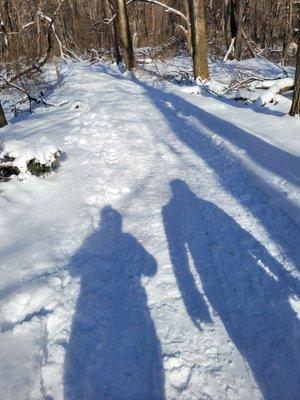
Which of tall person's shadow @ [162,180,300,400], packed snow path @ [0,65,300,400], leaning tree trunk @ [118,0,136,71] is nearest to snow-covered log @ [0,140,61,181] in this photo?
packed snow path @ [0,65,300,400]

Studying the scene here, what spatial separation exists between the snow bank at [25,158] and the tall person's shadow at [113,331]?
8.10 ft

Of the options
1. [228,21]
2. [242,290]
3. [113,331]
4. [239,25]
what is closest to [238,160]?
[242,290]

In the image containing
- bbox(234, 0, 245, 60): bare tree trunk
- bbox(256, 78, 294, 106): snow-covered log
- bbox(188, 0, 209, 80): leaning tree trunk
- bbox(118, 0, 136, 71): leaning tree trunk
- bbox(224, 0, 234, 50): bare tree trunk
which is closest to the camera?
bbox(256, 78, 294, 106): snow-covered log

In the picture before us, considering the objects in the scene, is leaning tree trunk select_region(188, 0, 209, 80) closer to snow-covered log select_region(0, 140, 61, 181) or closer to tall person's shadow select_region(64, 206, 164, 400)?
snow-covered log select_region(0, 140, 61, 181)

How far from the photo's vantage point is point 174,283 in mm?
4113

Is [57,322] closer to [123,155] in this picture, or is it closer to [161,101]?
[123,155]

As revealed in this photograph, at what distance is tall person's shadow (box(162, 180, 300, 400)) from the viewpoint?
3.11 m

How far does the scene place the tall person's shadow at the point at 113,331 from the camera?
312cm

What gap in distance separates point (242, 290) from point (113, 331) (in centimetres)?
138

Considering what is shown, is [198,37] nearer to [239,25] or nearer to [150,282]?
[239,25]

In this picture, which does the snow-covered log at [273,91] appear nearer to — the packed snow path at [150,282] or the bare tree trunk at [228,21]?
the packed snow path at [150,282]

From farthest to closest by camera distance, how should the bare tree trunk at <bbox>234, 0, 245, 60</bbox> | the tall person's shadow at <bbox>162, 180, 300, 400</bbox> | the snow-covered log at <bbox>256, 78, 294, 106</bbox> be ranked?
the bare tree trunk at <bbox>234, 0, 245, 60</bbox>, the snow-covered log at <bbox>256, 78, 294, 106</bbox>, the tall person's shadow at <bbox>162, 180, 300, 400</bbox>

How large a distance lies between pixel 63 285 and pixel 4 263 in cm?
92

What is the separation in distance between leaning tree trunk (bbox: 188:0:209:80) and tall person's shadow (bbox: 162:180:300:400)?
34.1 ft
